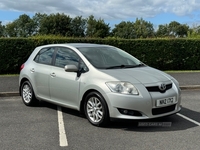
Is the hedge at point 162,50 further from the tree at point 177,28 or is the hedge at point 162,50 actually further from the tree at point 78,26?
the tree at point 177,28

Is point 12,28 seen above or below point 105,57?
above

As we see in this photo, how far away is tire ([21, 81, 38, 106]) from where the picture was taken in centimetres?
721

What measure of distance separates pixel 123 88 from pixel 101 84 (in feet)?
1.40

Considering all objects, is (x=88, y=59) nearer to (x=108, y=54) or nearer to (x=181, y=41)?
(x=108, y=54)

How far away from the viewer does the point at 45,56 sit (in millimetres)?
7012

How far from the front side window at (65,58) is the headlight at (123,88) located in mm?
1200

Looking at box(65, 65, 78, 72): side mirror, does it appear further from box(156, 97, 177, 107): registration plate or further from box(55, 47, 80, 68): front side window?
box(156, 97, 177, 107): registration plate

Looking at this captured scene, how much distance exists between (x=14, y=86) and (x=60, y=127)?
5.16 meters

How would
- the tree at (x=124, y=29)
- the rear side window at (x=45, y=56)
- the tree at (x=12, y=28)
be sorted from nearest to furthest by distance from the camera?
the rear side window at (x=45, y=56), the tree at (x=124, y=29), the tree at (x=12, y=28)

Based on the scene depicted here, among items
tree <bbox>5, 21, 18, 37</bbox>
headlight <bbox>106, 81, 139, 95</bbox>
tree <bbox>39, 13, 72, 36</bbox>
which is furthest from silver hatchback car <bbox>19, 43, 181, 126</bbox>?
tree <bbox>5, 21, 18, 37</bbox>

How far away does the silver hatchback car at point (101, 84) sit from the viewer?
5.11m

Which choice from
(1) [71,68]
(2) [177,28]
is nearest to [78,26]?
(2) [177,28]

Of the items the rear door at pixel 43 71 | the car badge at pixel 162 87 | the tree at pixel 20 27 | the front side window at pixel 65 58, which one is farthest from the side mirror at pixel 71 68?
the tree at pixel 20 27

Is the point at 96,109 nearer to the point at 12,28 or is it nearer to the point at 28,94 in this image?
the point at 28,94
